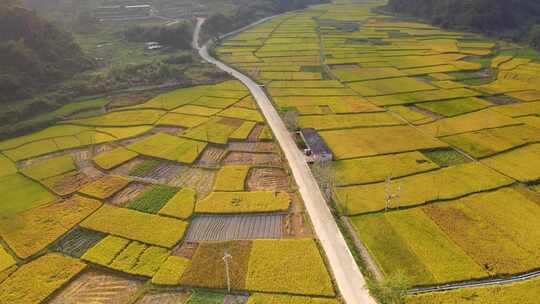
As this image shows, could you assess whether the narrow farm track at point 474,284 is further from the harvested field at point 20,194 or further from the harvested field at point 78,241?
the harvested field at point 20,194

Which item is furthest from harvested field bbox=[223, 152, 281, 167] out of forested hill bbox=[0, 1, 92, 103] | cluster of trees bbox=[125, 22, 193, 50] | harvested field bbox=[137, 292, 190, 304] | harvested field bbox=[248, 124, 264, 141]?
cluster of trees bbox=[125, 22, 193, 50]

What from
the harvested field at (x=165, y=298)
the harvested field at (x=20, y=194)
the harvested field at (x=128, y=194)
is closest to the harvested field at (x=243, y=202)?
the harvested field at (x=128, y=194)

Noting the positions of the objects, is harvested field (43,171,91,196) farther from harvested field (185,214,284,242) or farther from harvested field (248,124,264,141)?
harvested field (248,124,264,141)

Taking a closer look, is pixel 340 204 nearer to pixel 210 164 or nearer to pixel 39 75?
pixel 210 164

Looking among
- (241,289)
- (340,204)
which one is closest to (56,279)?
(241,289)

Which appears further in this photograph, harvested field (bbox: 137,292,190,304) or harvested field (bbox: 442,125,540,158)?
harvested field (bbox: 442,125,540,158)

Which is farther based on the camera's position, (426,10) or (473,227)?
(426,10)

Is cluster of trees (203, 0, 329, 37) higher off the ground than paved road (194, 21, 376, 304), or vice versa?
cluster of trees (203, 0, 329, 37)
